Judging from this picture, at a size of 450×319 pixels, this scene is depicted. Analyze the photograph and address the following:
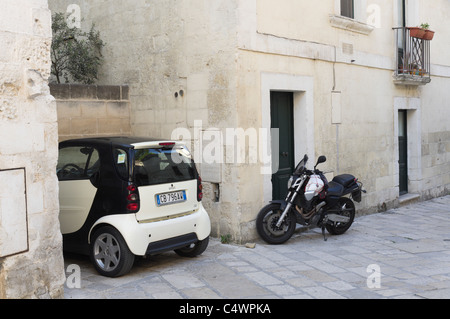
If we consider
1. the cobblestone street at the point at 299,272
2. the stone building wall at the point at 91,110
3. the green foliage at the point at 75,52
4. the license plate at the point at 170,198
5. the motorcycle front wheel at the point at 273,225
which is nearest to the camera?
the cobblestone street at the point at 299,272

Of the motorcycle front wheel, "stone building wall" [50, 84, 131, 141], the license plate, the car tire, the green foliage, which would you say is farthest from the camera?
the green foliage

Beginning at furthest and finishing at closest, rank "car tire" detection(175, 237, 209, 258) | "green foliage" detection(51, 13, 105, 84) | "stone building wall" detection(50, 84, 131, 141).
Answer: "green foliage" detection(51, 13, 105, 84), "stone building wall" detection(50, 84, 131, 141), "car tire" detection(175, 237, 209, 258)

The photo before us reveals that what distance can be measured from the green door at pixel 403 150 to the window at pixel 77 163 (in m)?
8.13

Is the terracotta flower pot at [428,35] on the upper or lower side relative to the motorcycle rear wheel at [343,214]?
upper

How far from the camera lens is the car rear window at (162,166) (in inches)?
223

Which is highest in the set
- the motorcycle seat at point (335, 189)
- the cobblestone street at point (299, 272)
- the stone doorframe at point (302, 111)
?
the stone doorframe at point (302, 111)

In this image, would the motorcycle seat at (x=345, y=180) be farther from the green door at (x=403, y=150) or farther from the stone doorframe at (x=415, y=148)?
the stone doorframe at (x=415, y=148)

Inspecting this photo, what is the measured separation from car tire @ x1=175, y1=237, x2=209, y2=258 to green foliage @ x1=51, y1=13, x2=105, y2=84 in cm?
437

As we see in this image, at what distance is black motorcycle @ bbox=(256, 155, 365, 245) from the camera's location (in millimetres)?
7352

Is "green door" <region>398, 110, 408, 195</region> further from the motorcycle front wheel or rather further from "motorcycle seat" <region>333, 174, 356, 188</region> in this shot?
the motorcycle front wheel

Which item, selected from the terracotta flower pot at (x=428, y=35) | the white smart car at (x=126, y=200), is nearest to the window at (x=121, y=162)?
the white smart car at (x=126, y=200)

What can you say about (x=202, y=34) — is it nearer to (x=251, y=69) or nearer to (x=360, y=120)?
(x=251, y=69)

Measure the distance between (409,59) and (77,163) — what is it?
8.04 metres

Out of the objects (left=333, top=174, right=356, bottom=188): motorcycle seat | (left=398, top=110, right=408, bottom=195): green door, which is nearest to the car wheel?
(left=333, top=174, right=356, bottom=188): motorcycle seat
